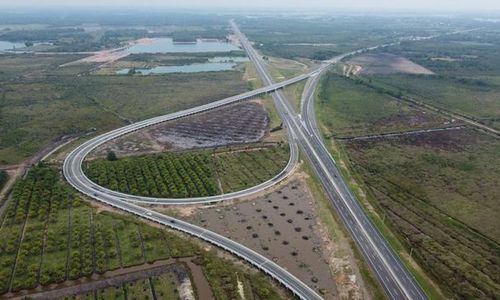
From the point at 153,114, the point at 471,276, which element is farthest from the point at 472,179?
the point at 153,114

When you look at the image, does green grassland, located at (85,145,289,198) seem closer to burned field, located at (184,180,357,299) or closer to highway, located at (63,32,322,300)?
highway, located at (63,32,322,300)

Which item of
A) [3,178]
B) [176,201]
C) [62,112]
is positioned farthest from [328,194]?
[62,112]

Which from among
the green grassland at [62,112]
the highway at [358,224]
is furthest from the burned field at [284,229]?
the green grassland at [62,112]

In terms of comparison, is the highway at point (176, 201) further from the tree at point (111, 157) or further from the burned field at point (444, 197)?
the burned field at point (444, 197)

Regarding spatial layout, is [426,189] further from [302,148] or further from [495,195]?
[302,148]

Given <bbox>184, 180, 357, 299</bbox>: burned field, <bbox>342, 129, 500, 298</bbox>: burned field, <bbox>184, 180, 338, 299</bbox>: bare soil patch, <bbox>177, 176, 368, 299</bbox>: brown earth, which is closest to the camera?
<bbox>177, 176, 368, 299</bbox>: brown earth

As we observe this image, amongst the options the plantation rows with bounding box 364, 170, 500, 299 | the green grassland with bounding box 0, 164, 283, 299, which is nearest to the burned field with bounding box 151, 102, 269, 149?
the green grassland with bounding box 0, 164, 283, 299

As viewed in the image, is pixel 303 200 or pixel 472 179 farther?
pixel 472 179
